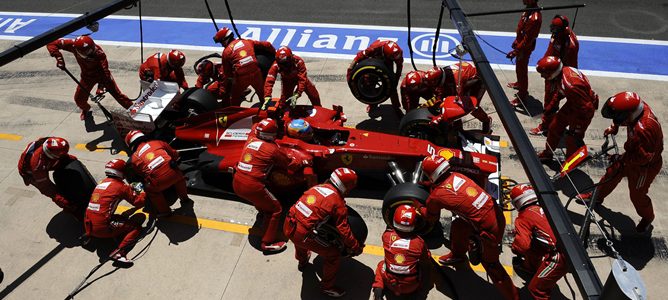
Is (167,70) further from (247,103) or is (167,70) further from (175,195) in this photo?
(175,195)

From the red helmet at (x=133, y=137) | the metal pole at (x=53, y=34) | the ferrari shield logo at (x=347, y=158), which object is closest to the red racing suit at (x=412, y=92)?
the ferrari shield logo at (x=347, y=158)

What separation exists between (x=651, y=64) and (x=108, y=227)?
11.2m

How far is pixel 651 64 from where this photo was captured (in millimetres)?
10453

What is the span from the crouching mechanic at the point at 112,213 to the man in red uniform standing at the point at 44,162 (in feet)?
2.44

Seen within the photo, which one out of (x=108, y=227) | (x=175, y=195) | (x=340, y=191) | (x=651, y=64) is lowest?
(x=651, y=64)

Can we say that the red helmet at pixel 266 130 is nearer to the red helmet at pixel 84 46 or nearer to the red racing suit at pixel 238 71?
the red racing suit at pixel 238 71

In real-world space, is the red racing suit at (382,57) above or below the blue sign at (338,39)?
above

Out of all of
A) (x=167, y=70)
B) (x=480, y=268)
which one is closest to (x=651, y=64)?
(x=480, y=268)

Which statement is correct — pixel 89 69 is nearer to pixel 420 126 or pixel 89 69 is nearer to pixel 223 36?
pixel 223 36

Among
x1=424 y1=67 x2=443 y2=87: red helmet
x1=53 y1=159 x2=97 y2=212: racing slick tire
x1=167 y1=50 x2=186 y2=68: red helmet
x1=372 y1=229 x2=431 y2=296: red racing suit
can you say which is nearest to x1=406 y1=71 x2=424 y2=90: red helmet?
x1=424 y1=67 x2=443 y2=87: red helmet

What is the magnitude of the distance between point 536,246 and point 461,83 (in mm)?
3009

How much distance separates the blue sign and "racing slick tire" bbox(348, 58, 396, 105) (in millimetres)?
2715

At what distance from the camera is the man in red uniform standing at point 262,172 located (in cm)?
605

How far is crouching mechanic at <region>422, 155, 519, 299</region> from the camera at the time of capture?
16.8ft
